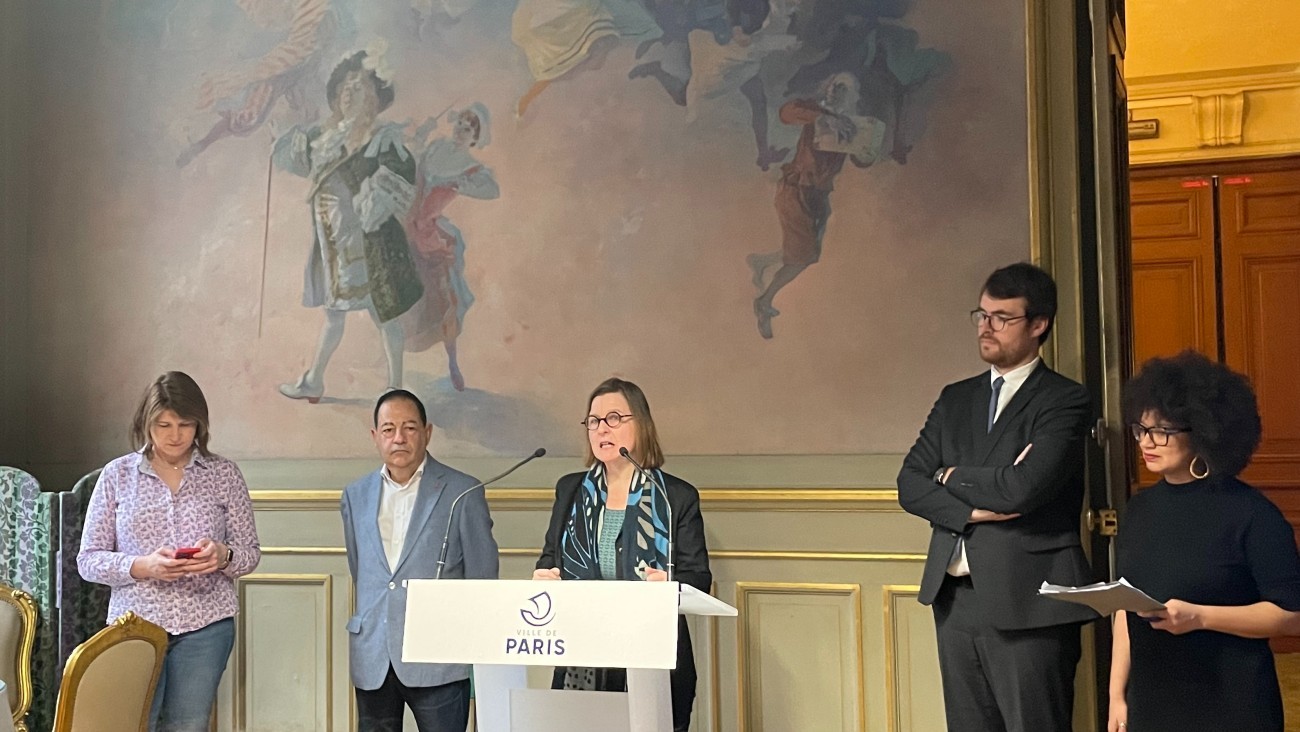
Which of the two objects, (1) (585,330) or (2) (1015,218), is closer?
(2) (1015,218)

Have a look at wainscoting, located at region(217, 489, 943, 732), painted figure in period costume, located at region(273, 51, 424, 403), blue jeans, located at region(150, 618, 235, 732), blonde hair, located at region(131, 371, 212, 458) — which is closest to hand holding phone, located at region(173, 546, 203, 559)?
blue jeans, located at region(150, 618, 235, 732)

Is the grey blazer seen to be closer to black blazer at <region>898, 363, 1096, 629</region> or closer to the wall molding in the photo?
black blazer at <region>898, 363, 1096, 629</region>

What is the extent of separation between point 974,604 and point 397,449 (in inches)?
72.8

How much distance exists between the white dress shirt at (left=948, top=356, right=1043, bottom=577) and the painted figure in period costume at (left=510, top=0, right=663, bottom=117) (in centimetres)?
214

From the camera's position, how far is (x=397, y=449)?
12.9ft

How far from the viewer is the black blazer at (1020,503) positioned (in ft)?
10.6

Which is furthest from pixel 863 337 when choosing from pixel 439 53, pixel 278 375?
pixel 278 375

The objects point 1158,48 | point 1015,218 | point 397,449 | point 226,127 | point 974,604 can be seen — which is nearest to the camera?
point 974,604

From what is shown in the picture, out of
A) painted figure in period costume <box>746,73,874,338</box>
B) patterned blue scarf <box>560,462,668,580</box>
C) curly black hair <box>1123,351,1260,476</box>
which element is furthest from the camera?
painted figure in period costume <box>746,73,874,338</box>

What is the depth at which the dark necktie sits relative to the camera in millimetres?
3434

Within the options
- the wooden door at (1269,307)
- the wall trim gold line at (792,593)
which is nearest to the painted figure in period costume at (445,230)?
the wall trim gold line at (792,593)

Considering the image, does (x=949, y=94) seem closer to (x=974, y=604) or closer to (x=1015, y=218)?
(x=1015, y=218)

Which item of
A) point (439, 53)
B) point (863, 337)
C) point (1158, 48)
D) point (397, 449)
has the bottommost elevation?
point (397, 449)

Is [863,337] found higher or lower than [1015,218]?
lower
